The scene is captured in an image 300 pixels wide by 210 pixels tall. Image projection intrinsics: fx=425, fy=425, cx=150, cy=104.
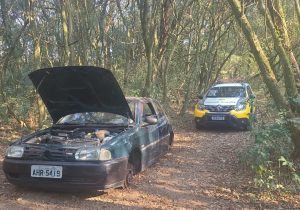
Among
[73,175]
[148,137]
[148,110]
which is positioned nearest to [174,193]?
[148,137]

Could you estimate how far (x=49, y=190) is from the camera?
6637mm

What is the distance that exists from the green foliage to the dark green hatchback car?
195 centimetres

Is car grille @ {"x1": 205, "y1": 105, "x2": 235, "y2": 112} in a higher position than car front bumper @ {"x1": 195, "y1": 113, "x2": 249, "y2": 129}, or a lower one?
higher

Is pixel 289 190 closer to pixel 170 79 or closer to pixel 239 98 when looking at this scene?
pixel 239 98

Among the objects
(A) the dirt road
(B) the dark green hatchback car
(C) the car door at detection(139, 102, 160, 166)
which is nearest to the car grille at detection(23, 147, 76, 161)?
(B) the dark green hatchback car

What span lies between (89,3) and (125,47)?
16.1ft

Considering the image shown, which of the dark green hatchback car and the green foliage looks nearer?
the dark green hatchback car

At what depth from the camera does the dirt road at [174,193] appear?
6.34 metres

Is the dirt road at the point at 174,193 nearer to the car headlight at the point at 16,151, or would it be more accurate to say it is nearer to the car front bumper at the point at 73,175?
the car front bumper at the point at 73,175

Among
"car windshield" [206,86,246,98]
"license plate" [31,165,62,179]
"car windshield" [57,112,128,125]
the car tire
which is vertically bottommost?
the car tire

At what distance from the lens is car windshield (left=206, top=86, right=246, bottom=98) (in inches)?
589

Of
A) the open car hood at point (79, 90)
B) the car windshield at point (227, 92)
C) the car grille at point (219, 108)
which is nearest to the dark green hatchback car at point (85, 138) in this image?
the open car hood at point (79, 90)

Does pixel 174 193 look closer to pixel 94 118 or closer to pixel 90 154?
pixel 90 154

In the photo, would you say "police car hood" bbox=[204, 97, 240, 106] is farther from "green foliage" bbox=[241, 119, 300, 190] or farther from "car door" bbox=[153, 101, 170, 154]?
"green foliage" bbox=[241, 119, 300, 190]
